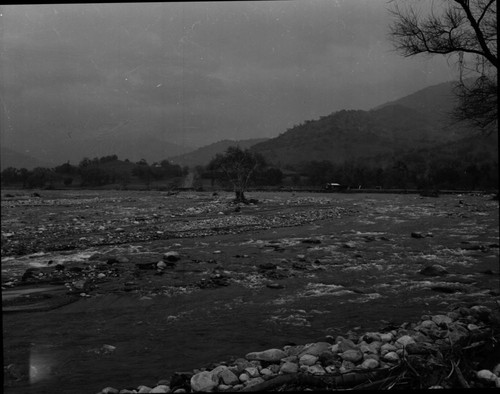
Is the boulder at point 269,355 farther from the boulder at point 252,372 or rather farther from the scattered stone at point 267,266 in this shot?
the scattered stone at point 267,266

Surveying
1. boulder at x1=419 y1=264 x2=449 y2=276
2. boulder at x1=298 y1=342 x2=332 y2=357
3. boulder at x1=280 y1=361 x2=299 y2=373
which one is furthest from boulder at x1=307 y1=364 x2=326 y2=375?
boulder at x1=419 y1=264 x2=449 y2=276

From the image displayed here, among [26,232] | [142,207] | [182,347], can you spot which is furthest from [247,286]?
[142,207]

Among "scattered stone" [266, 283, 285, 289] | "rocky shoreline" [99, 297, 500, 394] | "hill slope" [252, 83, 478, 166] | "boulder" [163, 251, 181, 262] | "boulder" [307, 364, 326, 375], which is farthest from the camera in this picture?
"hill slope" [252, 83, 478, 166]

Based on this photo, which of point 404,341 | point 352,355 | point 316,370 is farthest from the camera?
point 404,341

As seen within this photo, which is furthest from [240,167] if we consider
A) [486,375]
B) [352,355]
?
[486,375]

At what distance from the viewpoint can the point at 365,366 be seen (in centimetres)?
377

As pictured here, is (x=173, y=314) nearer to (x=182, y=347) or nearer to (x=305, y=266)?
(x=182, y=347)

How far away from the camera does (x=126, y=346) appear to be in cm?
454

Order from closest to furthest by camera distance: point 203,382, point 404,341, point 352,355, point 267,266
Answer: point 203,382, point 352,355, point 404,341, point 267,266

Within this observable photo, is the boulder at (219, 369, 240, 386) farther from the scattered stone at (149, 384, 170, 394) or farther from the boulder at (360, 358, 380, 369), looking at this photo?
the boulder at (360, 358, 380, 369)

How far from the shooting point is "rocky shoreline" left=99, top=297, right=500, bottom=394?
3.43 metres

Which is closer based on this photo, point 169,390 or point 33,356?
point 169,390

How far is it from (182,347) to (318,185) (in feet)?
89.6

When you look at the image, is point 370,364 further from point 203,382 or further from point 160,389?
point 160,389
